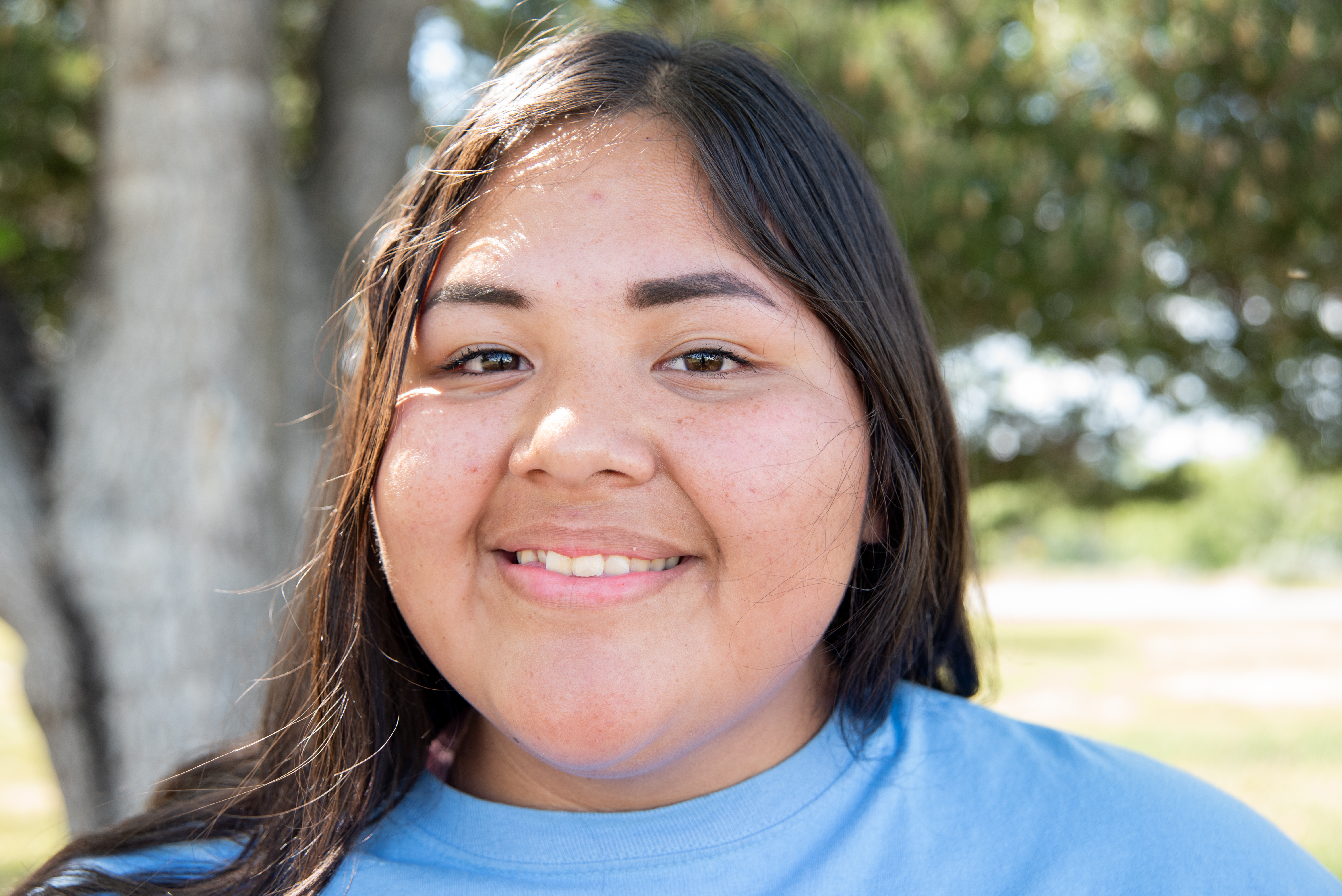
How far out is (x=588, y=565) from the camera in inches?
45.9

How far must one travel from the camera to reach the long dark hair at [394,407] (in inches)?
51.6

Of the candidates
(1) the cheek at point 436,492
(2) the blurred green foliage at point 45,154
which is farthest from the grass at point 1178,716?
(2) the blurred green foliage at point 45,154

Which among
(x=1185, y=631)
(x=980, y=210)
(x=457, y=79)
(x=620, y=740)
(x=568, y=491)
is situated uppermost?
(x=457, y=79)

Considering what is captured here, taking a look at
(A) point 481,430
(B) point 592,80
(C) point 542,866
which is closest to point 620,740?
(C) point 542,866

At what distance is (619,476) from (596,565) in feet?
0.35

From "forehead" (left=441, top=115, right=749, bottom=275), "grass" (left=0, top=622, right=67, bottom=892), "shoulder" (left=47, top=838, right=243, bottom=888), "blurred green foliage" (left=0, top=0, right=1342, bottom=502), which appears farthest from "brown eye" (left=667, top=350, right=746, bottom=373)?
"blurred green foliage" (left=0, top=0, right=1342, bottom=502)

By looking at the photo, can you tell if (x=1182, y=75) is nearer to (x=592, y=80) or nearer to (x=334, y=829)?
(x=592, y=80)

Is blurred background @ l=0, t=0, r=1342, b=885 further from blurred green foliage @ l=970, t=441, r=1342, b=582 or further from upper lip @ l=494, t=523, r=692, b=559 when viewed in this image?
blurred green foliage @ l=970, t=441, r=1342, b=582

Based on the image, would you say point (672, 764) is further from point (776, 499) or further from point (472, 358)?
point (472, 358)

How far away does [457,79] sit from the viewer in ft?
16.0

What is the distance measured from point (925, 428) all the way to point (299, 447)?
105 inches

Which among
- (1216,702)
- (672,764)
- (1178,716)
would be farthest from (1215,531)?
(672,764)

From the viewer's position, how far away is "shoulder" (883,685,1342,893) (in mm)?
1231

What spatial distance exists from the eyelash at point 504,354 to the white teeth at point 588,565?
241 millimetres
